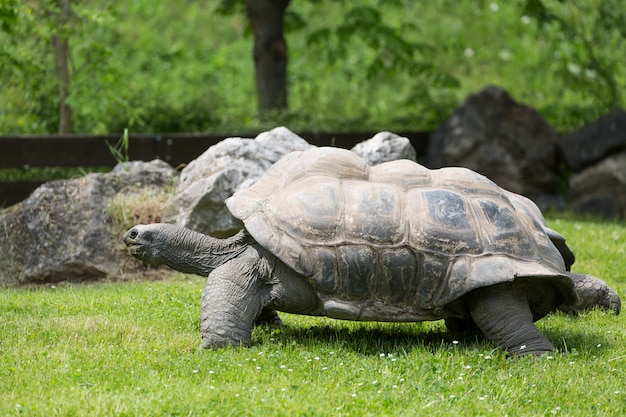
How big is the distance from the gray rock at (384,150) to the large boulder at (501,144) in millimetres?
3842

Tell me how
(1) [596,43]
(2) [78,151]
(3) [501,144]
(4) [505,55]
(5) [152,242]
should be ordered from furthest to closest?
(4) [505,55], (1) [596,43], (3) [501,144], (2) [78,151], (5) [152,242]

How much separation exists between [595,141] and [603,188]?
26.2 inches

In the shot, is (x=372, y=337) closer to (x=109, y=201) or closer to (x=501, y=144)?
(x=109, y=201)

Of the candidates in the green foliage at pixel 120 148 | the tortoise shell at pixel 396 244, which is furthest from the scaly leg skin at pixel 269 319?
the green foliage at pixel 120 148

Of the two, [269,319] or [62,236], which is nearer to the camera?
[269,319]

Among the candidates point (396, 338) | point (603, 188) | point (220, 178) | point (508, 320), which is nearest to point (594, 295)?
point (508, 320)

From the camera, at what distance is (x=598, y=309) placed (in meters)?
6.27

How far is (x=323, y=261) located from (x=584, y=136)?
8188 mm

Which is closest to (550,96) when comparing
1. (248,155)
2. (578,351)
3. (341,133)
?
(341,133)

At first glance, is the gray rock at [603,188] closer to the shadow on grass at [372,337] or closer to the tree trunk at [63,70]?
the shadow on grass at [372,337]

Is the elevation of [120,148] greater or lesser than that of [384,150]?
lesser

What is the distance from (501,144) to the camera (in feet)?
40.8

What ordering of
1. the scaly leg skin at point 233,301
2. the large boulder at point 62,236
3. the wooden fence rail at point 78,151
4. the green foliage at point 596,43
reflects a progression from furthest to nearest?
the green foliage at point 596,43
the wooden fence rail at point 78,151
the large boulder at point 62,236
the scaly leg skin at point 233,301

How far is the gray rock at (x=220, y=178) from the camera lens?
25.6ft
